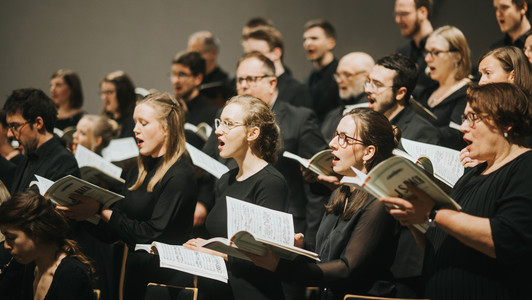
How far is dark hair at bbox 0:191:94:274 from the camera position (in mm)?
2910

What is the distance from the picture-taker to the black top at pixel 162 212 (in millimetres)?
3061

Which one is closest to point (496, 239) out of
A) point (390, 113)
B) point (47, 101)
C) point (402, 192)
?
point (402, 192)

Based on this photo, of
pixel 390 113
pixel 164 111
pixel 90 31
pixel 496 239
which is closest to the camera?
pixel 496 239

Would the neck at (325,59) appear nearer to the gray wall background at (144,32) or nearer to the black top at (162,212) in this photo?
the gray wall background at (144,32)

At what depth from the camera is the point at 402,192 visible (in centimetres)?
212

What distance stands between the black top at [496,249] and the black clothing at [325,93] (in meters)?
3.14

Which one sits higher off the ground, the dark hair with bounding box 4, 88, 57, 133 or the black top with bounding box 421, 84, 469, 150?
the black top with bounding box 421, 84, 469, 150

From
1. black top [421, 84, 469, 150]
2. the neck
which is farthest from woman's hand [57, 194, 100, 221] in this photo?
the neck

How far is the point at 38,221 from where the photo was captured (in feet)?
9.61

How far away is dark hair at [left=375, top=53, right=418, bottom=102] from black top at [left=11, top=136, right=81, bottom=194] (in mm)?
1903

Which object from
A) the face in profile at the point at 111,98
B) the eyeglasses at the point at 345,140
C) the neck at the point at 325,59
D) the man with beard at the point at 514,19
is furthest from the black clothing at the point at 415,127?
the face in profile at the point at 111,98

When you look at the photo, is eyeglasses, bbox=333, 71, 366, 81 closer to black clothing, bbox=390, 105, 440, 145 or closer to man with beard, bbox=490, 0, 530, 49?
man with beard, bbox=490, 0, 530, 49

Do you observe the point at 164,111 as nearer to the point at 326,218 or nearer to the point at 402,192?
the point at 326,218

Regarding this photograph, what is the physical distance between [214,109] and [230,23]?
2699 millimetres
